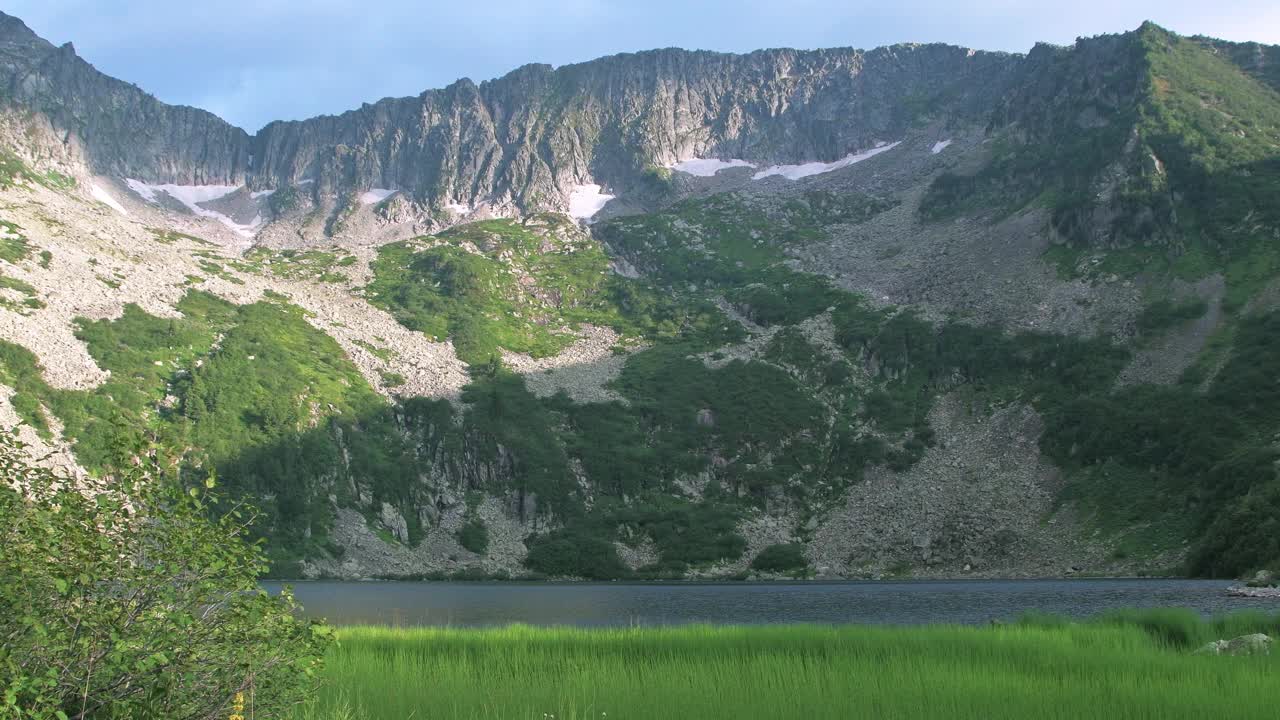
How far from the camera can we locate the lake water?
53.8 m

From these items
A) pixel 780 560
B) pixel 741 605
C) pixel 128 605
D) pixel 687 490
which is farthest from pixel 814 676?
pixel 687 490

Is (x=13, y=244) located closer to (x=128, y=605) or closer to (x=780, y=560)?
(x=780, y=560)

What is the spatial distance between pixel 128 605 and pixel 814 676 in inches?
574

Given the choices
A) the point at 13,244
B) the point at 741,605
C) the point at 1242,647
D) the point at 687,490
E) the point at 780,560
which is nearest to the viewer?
the point at 1242,647

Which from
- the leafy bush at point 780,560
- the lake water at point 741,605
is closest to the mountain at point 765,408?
the leafy bush at point 780,560

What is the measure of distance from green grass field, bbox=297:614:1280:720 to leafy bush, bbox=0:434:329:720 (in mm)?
3237

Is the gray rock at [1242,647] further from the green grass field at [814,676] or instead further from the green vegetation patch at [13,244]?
the green vegetation patch at [13,244]

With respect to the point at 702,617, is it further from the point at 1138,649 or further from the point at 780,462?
the point at 780,462

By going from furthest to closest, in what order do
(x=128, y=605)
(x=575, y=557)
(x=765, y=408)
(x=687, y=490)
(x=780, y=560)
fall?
(x=765, y=408), (x=687, y=490), (x=575, y=557), (x=780, y=560), (x=128, y=605)

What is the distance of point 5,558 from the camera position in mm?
10414

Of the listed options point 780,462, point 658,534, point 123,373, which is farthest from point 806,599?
point 123,373

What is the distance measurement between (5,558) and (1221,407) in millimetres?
148208

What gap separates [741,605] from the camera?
69.9 meters

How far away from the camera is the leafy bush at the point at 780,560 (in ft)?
423
